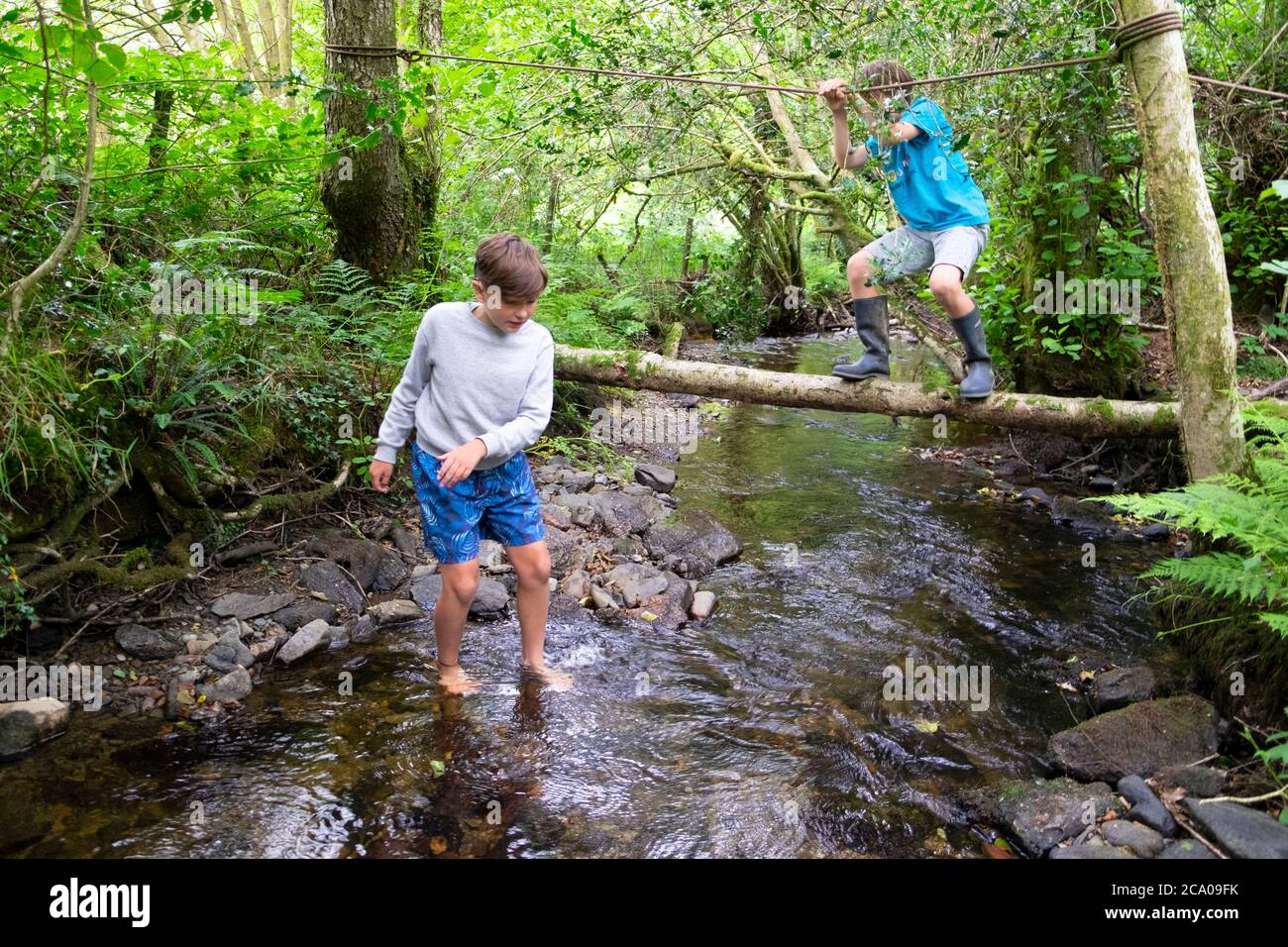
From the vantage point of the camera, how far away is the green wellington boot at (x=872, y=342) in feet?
15.7

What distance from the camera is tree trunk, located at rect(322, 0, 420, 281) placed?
5617 millimetres

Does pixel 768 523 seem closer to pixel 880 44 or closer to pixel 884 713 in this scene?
pixel 884 713

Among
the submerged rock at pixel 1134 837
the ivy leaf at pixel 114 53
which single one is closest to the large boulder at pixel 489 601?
the ivy leaf at pixel 114 53

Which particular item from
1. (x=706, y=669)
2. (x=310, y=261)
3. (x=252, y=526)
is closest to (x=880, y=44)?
(x=310, y=261)

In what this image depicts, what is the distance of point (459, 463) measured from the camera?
3100 millimetres

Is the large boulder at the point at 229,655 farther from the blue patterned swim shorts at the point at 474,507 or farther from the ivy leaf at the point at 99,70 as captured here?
the ivy leaf at the point at 99,70

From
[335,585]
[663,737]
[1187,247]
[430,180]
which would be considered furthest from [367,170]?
[1187,247]

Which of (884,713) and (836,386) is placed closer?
(884,713)

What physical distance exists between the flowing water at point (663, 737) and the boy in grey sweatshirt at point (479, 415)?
0.76 metres

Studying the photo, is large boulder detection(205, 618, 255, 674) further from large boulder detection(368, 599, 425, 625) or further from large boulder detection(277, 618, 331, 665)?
large boulder detection(368, 599, 425, 625)

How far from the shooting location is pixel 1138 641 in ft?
14.9

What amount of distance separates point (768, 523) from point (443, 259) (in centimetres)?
339

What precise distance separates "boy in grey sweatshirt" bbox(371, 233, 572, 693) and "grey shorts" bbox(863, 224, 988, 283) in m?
2.25
